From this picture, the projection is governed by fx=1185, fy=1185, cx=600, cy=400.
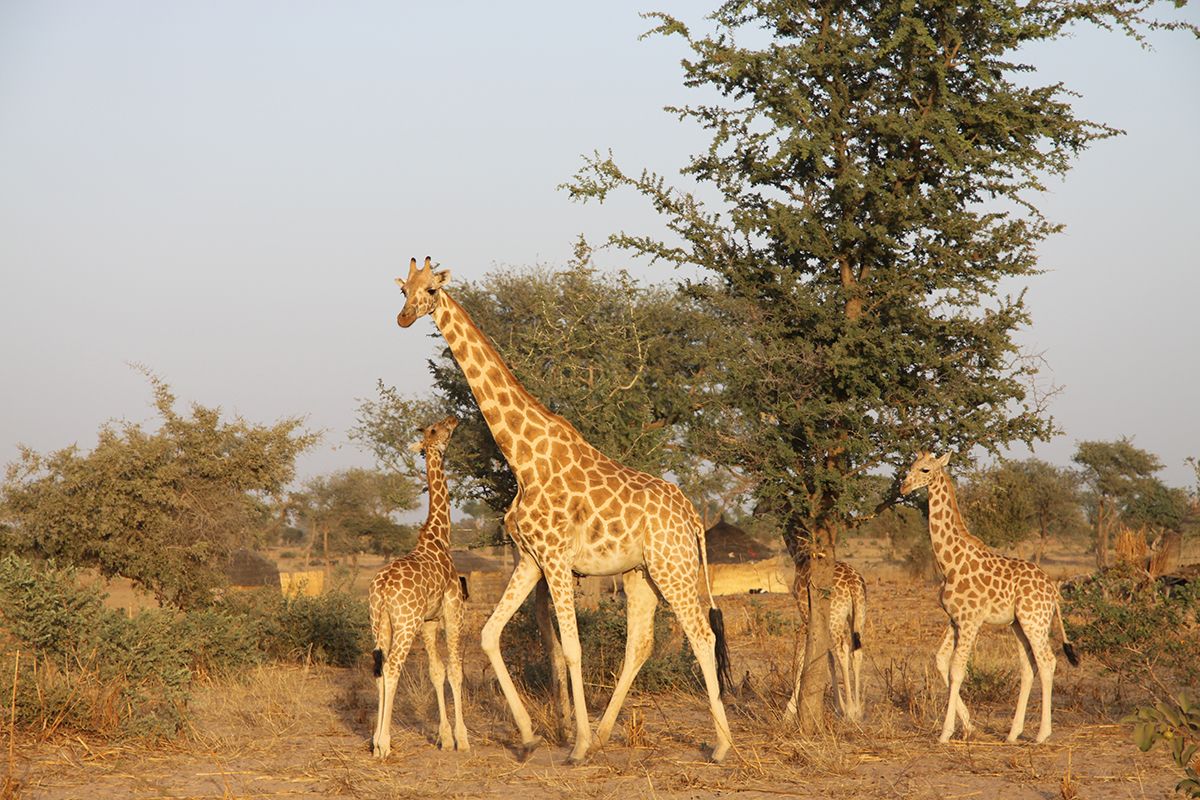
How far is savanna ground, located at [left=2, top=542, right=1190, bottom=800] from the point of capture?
8.28 meters

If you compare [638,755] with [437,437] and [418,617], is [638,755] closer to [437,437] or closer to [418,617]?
[418,617]

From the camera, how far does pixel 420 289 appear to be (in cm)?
962

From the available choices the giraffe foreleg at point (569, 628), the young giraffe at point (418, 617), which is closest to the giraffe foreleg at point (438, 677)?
the young giraffe at point (418, 617)

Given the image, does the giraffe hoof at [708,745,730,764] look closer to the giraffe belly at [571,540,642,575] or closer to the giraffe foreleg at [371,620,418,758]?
the giraffe belly at [571,540,642,575]

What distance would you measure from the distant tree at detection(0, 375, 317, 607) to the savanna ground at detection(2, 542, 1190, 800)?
11.5ft

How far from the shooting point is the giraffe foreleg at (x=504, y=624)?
9250 mm

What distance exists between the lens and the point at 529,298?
Result: 20891 millimetres

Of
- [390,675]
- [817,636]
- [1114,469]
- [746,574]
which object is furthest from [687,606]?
[1114,469]

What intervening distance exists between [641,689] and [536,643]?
1.64m

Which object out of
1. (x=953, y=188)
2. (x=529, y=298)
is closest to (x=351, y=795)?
(x=953, y=188)

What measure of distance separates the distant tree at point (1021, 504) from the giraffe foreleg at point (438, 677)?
16.3ft

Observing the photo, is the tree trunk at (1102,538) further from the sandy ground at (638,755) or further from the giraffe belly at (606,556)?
the giraffe belly at (606,556)

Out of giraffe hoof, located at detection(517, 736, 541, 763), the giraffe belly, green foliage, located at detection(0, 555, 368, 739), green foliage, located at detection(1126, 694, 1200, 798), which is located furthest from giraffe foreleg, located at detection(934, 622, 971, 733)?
green foliage, located at detection(0, 555, 368, 739)

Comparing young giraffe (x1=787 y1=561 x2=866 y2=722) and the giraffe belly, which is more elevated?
the giraffe belly
